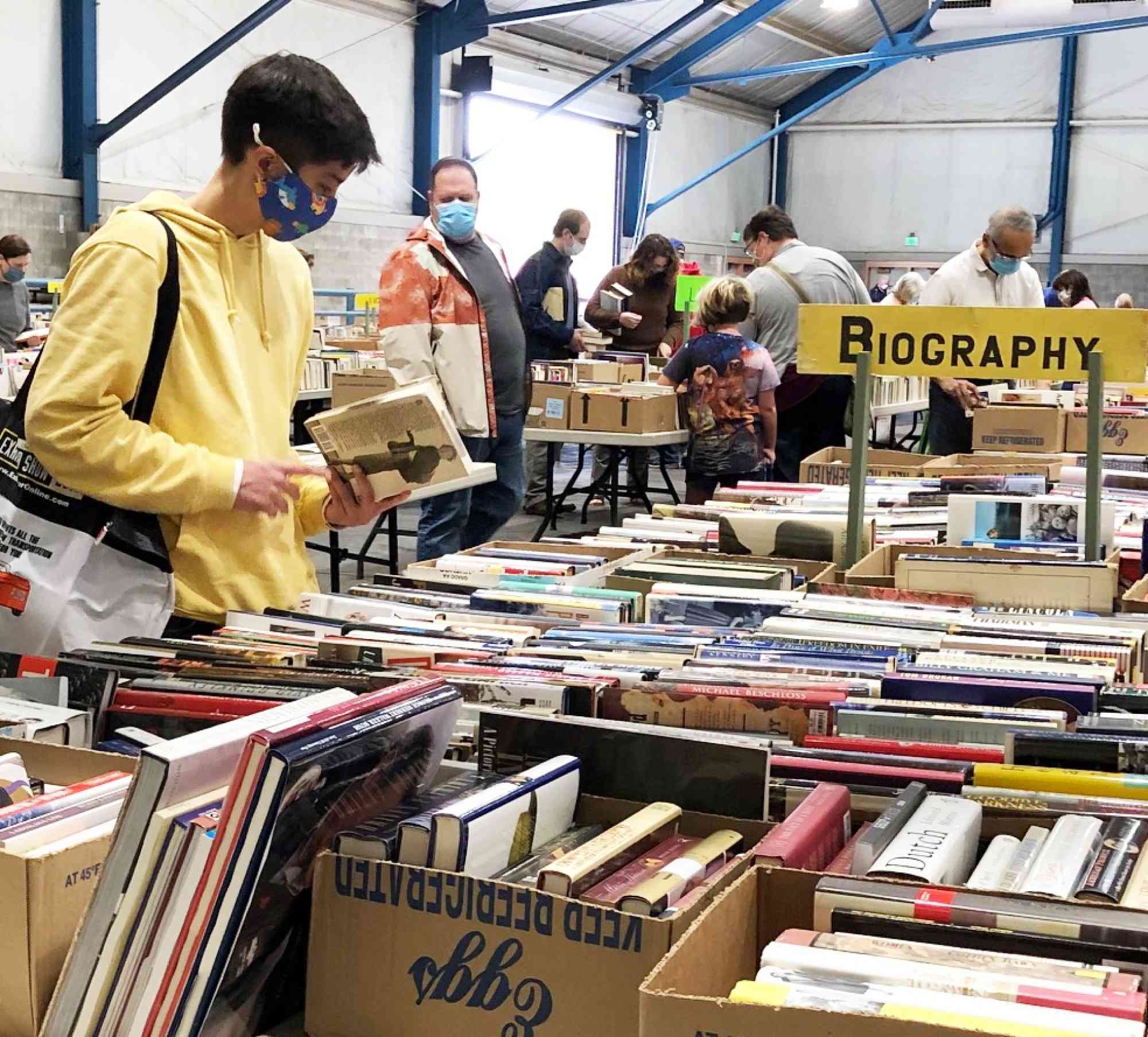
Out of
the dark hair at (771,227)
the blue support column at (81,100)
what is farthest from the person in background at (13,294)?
the dark hair at (771,227)

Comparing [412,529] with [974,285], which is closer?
[974,285]

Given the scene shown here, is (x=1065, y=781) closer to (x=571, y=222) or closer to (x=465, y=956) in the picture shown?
(x=465, y=956)

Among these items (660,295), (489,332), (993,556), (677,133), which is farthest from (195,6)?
(993,556)

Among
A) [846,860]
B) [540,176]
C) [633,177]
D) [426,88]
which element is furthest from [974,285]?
[633,177]

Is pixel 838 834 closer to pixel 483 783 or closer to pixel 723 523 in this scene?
pixel 483 783

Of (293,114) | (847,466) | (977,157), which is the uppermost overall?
(977,157)

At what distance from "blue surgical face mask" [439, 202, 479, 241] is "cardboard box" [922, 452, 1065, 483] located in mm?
1563

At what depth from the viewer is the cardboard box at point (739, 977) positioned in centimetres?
87

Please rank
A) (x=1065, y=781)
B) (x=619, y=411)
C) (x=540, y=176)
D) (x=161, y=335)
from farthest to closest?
(x=540, y=176) → (x=619, y=411) → (x=161, y=335) → (x=1065, y=781)

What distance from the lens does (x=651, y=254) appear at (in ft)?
24.8

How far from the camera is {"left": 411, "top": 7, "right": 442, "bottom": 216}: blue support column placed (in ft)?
39.0

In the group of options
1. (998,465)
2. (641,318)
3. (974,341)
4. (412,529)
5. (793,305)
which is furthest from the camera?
(641,318)

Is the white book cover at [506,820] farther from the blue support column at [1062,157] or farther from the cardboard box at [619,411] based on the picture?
the blue support column at [1062,157]

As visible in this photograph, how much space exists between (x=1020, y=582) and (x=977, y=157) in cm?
1606
